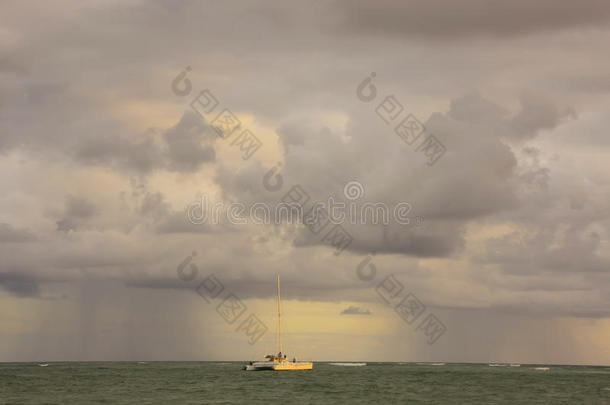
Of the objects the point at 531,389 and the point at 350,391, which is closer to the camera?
the point at 350,391

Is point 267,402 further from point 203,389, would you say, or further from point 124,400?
point 203,389

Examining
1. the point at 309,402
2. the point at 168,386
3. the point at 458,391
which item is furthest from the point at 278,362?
the point at 309,402

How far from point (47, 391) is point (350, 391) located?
61.0 m

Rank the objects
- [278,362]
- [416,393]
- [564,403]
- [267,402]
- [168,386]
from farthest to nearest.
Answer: [278,362] < [168,386] < [416,393] < [564,403] < [267,402]

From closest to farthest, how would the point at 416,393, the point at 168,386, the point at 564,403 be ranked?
the point at 564,403
the point at 416,393
the point at 168,386

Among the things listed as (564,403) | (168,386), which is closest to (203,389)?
(168,386)

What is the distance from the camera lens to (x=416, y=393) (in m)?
140

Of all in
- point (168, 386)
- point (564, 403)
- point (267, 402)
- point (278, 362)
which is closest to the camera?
point (267, 402)

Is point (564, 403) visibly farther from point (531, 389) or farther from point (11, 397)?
point (11, 397)

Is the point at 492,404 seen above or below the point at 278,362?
below

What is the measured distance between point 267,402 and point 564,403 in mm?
51418

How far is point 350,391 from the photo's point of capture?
468ft

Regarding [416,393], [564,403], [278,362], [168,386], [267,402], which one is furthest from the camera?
[278,362]

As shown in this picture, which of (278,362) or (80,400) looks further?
(278,362)
